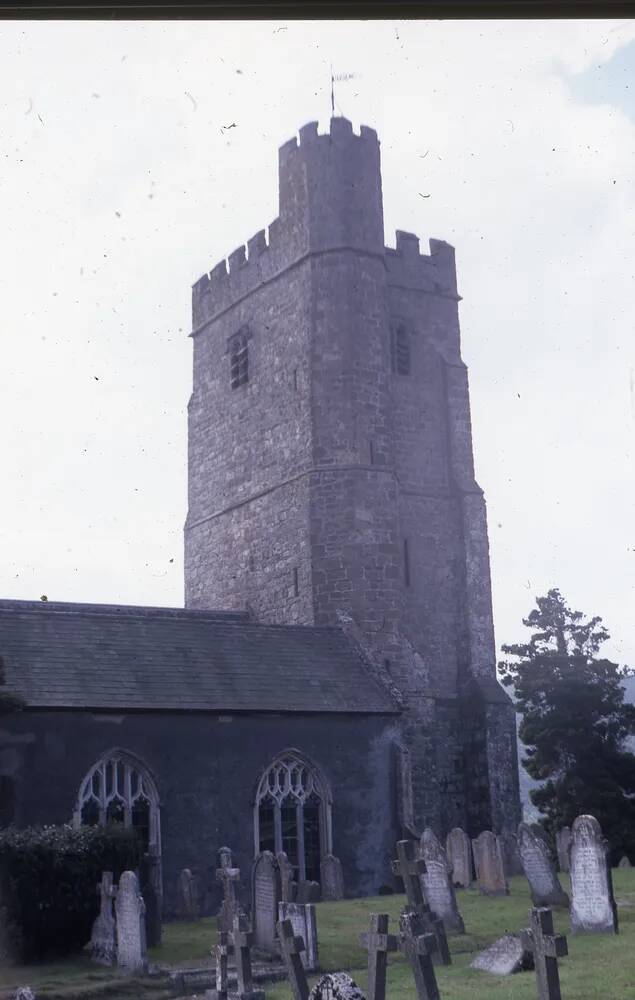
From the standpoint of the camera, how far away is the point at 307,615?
29906 mm

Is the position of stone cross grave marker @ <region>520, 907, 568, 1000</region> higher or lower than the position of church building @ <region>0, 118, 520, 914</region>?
lower

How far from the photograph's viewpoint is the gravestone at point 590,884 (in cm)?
1470

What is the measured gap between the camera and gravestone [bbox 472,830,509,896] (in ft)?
67.7

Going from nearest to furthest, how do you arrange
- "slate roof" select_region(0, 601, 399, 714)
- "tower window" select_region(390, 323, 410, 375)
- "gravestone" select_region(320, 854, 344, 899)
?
"slate roof" select_region(0, 601, 399, 714), "gravestone" select_region(320, 854, 344, 899), "tower window" select_region(390, 323, 410, 375)

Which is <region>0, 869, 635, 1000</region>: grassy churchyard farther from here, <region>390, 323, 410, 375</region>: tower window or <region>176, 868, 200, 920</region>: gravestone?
<region>390, 323, 410, 375</region>: tower window

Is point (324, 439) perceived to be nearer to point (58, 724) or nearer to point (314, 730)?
point (314, 730)

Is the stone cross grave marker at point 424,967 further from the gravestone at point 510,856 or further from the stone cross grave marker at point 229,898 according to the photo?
the gravestone at point 510,856

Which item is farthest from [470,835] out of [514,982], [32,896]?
[514,982]

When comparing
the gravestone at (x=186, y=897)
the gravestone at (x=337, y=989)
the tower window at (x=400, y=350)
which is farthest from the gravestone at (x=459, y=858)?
the gravestone at (x=337, y=989)

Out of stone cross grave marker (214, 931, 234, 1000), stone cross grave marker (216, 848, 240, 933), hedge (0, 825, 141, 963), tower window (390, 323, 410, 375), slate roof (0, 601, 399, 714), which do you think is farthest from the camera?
tower window (390, 323, 410, 375)

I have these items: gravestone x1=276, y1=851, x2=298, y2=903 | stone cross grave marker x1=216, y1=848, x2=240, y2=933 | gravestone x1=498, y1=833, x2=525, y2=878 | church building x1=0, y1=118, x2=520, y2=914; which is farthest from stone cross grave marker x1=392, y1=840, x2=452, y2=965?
gravestone x1=498, y1=833, x2=525, y2=878

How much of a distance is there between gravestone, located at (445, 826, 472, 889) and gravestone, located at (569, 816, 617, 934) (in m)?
8.01

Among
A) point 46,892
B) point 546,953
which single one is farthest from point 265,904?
point 546,953

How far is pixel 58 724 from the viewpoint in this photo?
21.5m
